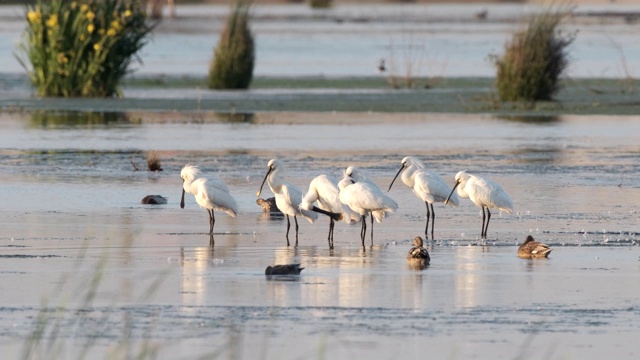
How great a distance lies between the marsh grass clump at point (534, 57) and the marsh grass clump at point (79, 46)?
7516 mm

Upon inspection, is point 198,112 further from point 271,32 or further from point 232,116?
point 271,32

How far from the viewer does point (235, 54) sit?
112 feet

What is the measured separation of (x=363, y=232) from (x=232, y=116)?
49.5ft

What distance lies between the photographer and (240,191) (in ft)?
55.7

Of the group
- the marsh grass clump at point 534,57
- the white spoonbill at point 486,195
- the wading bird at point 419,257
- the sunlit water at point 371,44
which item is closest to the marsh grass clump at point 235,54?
the sunlit water at point 371,44

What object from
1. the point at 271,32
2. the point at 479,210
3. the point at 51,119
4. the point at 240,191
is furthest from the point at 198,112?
the point at 271,32

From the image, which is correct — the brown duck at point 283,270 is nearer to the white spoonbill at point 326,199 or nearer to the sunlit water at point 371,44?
the white spoonbill at point 326,199

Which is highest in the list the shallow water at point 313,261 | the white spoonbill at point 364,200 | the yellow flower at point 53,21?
the yellow flower at point 53,21

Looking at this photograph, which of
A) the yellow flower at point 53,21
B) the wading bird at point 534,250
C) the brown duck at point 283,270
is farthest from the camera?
the yellow flower at point 53,21

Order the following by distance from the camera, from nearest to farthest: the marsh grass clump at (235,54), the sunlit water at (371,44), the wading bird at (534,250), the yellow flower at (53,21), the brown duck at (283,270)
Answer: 1. the brown duck at (283,270)
2. the wading bird at (534,250)
3. the yellow flower at (53,21)
4. the marsh grass clump at (235,54)
5. the sunlit water at (371,44)

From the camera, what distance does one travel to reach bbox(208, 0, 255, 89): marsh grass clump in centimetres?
3397

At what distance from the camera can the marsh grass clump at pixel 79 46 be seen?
101 feet

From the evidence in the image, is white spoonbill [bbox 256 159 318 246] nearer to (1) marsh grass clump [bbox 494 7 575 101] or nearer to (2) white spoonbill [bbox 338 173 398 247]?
(2) white spoonbill [bbox 338 173 398 247]

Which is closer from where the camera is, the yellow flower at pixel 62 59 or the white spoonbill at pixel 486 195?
the white spoonbill at pixel 486 195
